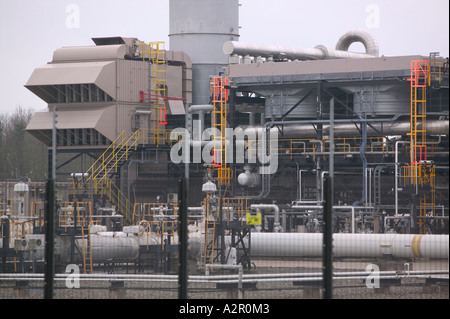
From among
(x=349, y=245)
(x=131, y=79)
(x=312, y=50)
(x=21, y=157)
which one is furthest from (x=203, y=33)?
(x=349, y=245)

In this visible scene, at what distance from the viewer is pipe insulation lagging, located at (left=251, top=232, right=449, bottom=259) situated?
2319cm

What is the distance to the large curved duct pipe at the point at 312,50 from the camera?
133ft

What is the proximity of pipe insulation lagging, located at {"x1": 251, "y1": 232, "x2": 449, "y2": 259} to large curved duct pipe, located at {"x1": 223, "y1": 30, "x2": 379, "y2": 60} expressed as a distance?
15.6m

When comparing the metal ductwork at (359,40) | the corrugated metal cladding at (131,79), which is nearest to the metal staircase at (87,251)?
the corrugated metal cladding at (131,79)

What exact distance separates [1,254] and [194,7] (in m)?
22.7

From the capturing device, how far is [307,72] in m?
38.2

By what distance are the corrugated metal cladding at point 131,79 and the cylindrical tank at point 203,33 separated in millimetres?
3517

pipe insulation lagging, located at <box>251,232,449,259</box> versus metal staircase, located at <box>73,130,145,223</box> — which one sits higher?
metal staircase, located at <box>73,130,145,223</box>

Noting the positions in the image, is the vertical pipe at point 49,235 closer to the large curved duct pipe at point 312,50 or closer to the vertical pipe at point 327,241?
the vertical pipe at point 327,241

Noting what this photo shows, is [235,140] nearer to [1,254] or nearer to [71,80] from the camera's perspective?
[71,80]

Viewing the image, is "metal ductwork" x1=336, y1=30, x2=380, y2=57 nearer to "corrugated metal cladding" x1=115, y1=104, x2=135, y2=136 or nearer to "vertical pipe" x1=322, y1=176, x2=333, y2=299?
"corrugated metal cladding" x1=115, y1=104, x2=135, y2=136

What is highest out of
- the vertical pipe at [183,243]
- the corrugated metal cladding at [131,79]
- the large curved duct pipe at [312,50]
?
the large curved duct pipe at [312,50]

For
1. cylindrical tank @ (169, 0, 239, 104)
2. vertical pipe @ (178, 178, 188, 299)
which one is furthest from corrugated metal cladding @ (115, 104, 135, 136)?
vertical pipe @ (178, 178, 188, 299)

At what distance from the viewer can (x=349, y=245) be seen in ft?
81.9
